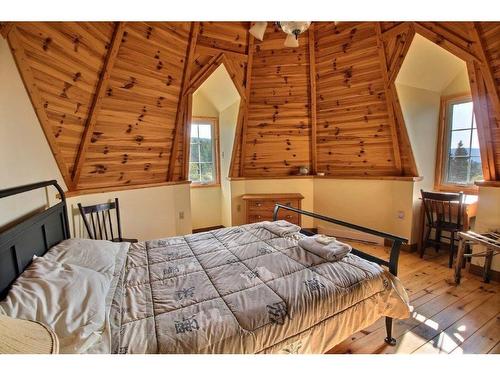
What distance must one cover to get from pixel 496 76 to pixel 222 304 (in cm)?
322

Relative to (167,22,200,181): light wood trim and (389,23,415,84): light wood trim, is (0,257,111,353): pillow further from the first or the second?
(389,23,415,84): light wood trim

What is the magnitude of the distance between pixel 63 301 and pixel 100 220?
2.10 m

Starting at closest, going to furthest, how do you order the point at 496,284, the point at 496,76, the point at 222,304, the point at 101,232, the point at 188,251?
the point at 222,304 → the point at 188,251 → the point at 496,76 → the point at 496,284 → the point at 101,232

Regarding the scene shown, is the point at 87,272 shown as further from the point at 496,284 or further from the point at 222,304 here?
the point at 496,284

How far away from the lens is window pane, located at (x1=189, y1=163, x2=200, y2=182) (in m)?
4.65

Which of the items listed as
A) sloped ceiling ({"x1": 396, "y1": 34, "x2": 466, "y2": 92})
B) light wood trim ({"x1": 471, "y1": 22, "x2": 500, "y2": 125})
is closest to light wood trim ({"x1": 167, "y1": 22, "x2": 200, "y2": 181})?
sloped ceiling ({"x1": 396, "y1": 34, "x2": 466, "y2": 92})

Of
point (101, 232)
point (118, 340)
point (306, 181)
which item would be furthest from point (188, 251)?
point (306, 181)

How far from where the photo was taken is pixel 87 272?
1505mm

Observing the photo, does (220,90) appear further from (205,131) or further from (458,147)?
(458,147)

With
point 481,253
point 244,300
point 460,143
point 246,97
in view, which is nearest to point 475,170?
point 460,143

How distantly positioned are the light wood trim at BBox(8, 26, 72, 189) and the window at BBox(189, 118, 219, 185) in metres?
2.31
